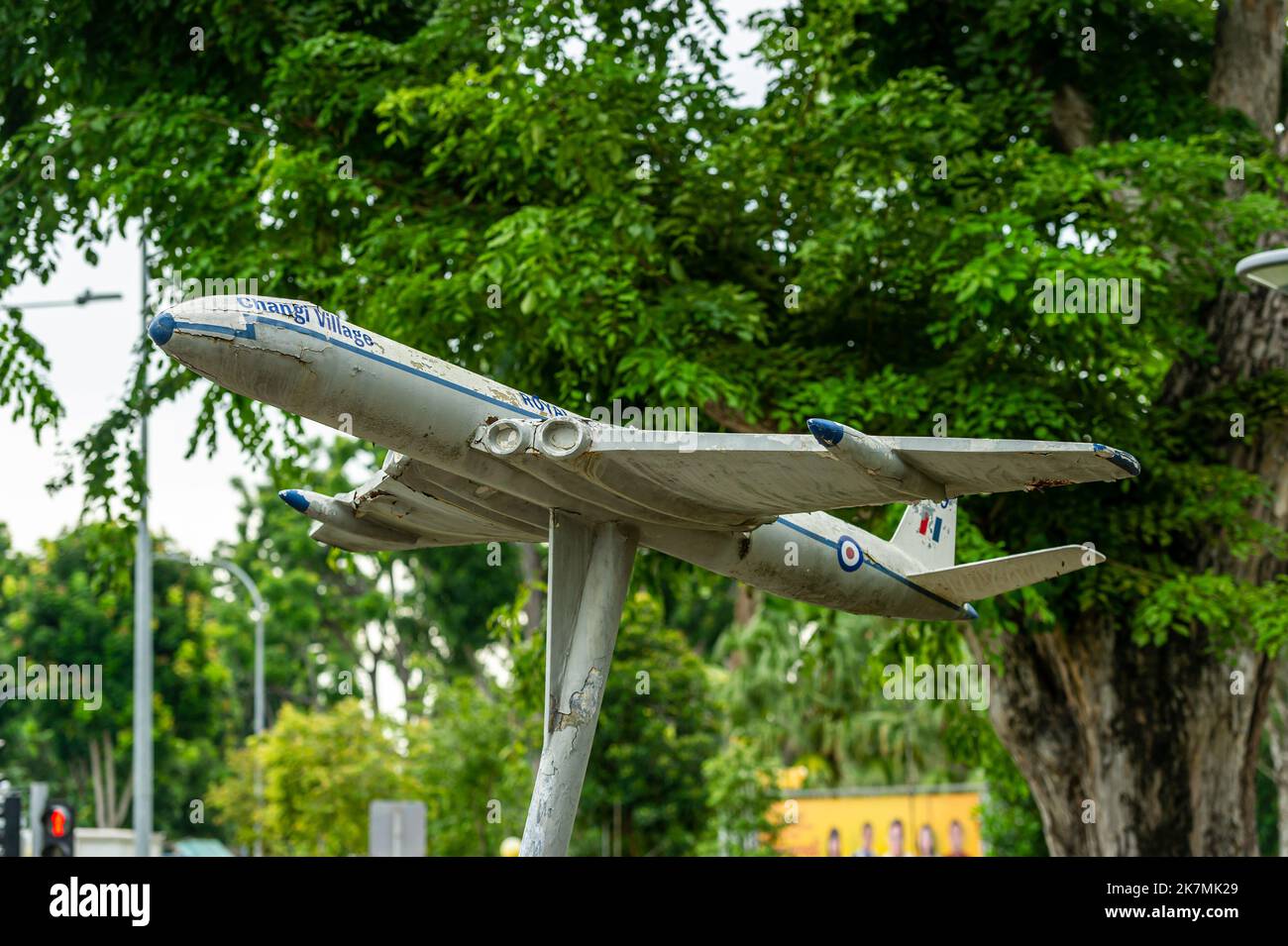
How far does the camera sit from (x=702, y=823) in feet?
94.2

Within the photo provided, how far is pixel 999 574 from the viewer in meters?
8.38

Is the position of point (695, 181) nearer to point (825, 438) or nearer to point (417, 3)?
point (417, 3)

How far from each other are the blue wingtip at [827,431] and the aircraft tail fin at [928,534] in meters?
3.16

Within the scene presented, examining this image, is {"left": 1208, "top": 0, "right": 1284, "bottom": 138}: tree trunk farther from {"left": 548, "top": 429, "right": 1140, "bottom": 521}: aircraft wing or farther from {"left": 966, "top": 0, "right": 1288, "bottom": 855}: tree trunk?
{"left": 548, "top": 429, "right": 1140, "bottom": 521}: aircraft wing

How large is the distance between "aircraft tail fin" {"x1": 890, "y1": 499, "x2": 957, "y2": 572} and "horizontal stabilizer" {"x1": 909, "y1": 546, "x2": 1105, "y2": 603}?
21.4 inches

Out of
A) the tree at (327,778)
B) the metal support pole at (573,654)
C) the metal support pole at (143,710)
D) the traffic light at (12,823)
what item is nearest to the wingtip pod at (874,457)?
the metal support pole at (573,654)

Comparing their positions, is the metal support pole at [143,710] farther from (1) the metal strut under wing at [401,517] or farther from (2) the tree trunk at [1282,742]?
(2) the tree trunk at [1282,742]

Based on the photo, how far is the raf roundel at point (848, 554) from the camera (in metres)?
8.08

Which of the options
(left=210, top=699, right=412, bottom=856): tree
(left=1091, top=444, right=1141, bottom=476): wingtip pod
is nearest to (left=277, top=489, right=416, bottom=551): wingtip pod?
(left=1091, top=444, right=1141, bottom=476): wingtip pod

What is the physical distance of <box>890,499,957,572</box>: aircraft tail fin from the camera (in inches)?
373

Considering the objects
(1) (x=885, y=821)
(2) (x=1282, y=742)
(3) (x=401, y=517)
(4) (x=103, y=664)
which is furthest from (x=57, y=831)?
(4) (x=103, y=664)

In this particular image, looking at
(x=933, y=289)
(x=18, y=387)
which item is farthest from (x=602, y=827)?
(x=933, y=289)

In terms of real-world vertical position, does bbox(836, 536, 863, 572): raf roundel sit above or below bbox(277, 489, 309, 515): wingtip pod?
below

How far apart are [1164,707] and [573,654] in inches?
375
